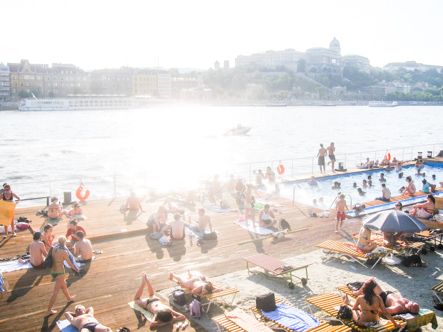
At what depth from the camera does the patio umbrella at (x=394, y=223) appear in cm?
865

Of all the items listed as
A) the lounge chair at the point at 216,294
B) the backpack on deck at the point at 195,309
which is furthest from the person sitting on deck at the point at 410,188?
the backpack on deck at the point at 195,309

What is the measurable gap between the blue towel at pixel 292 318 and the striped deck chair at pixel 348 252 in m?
2.97

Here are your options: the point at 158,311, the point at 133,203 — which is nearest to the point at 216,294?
the point at 158,311

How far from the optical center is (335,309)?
6473mm

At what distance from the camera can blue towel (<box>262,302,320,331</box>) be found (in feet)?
19.6

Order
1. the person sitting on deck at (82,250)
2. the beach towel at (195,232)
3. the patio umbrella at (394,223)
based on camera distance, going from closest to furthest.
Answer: the patio umbrella at (394,223), the person sitting on deck at (82,250), the beach towel at (195,232)

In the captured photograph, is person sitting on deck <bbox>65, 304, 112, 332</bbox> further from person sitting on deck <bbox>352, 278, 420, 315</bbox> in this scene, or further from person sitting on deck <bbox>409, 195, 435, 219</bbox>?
person sitting on deck <bbox>409, 195, 435, 219</bbox>

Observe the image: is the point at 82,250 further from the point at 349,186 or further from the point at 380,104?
the point at 380,104

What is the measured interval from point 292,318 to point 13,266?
18.2 feet

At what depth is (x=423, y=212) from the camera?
11281 millimetres

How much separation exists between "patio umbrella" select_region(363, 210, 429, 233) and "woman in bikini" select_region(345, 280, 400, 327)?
289 centimetres

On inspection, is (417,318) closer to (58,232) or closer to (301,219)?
(301,219)

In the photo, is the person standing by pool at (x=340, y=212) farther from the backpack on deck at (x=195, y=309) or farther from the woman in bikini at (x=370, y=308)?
the backpack on deck at (x=195, y=309)

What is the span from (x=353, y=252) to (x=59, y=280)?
5676 mm
